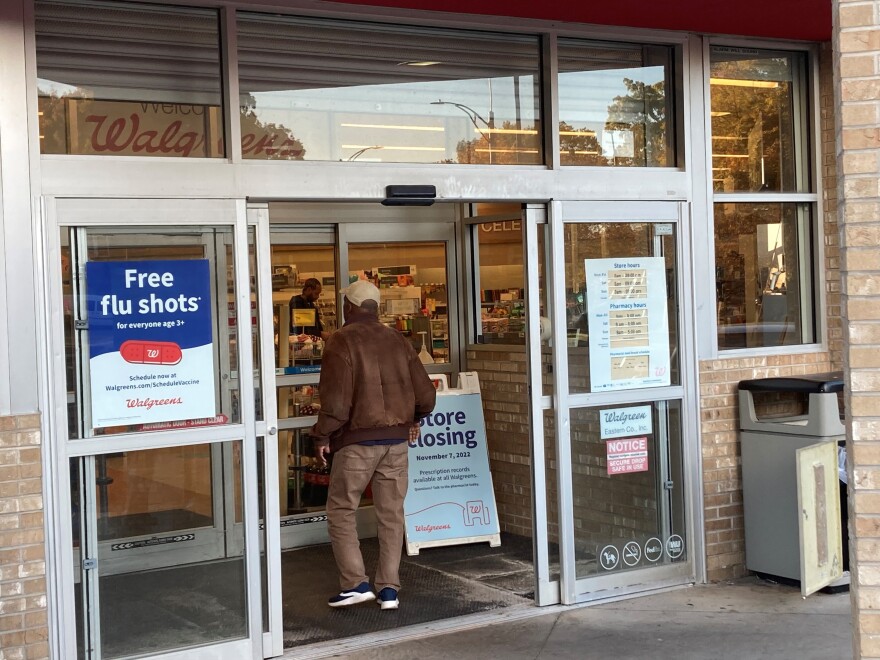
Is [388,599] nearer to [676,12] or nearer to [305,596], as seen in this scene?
[305,596]

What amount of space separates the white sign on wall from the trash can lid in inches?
22.1

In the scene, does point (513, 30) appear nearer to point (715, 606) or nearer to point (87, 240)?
point (87, 240)

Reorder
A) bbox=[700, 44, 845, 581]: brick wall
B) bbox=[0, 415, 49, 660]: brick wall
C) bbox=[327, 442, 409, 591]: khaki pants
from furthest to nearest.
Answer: bbox=[700, 44, 845, 581]: brick wall
bbox=[327, 442, 409, 591]: khaki pants
bbox=[0, 415, 49, 660]: brick wall

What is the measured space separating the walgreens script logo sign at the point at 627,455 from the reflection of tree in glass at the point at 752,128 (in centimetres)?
169

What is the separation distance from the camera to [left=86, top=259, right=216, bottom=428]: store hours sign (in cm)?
498

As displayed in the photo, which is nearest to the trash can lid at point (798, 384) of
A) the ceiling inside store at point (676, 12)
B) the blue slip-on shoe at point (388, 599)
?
the ceiling inside store at point (676, 12)

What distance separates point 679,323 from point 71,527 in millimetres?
3660

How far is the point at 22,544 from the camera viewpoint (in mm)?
4809

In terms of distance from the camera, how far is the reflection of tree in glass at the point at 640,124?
6559mm

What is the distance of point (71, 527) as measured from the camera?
4.94 meters

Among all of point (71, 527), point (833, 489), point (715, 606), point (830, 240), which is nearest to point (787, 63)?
point (830, 240)

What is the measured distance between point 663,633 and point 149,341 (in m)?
3.05

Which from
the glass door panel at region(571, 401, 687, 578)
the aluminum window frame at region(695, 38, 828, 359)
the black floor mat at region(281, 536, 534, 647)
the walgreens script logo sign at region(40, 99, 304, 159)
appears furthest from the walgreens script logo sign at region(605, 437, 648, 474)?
the walgreens script logo sign at region(40, 99, 304, 159)

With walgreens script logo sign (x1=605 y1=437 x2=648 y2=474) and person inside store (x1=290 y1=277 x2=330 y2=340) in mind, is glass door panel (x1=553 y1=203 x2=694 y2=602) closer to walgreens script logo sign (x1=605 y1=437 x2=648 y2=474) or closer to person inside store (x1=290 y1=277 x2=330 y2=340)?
walgreens script logo sign (x1=605 y1=437 x2=648 y2=474)
